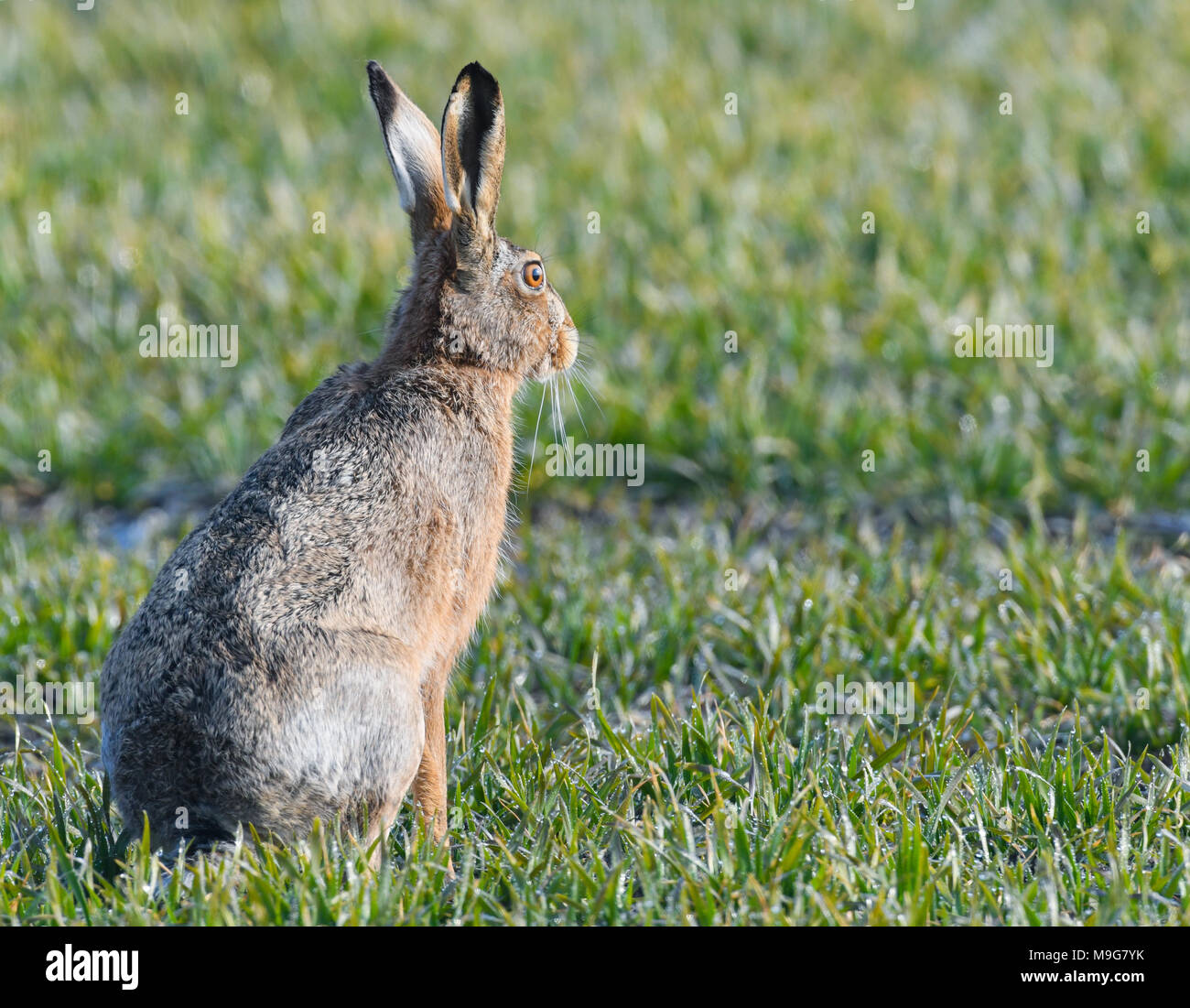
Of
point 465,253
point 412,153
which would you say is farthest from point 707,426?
point 412,153

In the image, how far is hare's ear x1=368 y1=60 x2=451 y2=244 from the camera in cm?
394

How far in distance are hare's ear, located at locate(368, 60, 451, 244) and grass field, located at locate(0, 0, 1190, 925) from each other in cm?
123

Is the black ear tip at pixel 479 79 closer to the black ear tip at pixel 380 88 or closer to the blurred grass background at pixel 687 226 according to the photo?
the black ear tip at pixel 380 88

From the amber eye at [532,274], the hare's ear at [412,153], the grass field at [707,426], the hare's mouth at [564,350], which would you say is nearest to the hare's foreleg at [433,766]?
the grass field at [707,426]

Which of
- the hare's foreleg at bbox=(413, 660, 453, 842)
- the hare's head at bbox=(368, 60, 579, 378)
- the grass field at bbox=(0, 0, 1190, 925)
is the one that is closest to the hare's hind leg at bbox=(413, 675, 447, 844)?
the hare's foreleg at bbox=(413, 660, 453, 842)

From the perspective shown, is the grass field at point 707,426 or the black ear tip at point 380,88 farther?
the black ear tip at point 380,88

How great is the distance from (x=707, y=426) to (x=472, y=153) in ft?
10.3

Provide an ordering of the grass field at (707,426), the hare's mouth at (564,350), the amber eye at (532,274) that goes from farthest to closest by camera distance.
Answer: the hare's mouth at (564,350) < the amber eye at (532,274) < the grass field at (707,426)

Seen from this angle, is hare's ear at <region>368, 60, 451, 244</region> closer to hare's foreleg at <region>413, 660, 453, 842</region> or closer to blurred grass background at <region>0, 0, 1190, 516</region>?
hare's foreleg at <region>413, 660, 453, 842</region>

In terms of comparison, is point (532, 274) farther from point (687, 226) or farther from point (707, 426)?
point (687, 226)

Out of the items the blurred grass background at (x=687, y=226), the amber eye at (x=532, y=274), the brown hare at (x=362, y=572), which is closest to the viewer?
the brown hare at (x=362, y=572)

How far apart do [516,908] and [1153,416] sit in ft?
15.1

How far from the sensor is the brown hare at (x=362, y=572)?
3391 mm
